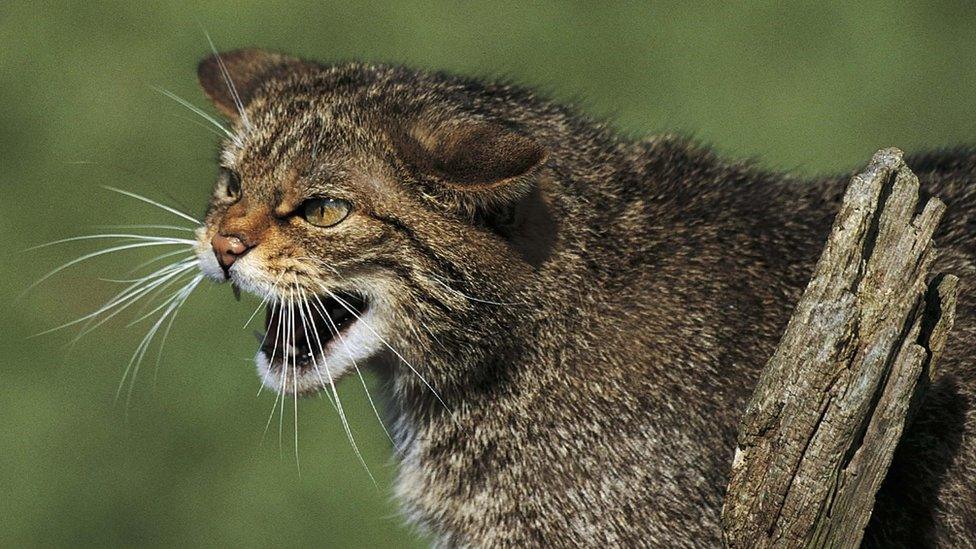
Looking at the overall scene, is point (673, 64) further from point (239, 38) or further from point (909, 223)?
point (909, 223)

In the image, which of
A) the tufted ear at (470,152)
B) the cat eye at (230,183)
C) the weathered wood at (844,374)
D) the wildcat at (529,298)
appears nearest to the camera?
the weathered wood at (844,374)

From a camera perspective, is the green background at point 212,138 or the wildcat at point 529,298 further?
the green background at point 212,138

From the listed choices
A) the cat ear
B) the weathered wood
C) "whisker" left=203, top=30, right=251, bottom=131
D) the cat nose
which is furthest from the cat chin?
the weathered wood

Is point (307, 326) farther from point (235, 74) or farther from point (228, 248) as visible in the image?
point (235, 74)

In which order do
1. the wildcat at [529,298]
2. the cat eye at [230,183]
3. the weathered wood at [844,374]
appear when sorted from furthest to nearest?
the cat eye at [230,183], the wildcat at [529,298], the weathered wood at [844,374]

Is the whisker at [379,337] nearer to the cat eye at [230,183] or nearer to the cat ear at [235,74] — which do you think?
the cat eye at [230,183]

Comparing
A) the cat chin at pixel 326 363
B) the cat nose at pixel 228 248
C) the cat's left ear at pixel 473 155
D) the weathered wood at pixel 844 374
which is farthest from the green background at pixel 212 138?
the weathered wood at pixel 844 374

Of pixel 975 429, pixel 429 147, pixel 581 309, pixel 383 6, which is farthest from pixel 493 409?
pixel 383 6

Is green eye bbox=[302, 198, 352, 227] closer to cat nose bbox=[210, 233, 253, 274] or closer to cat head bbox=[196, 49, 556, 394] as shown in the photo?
cat head bbox=[196, 49, 556, 394]
